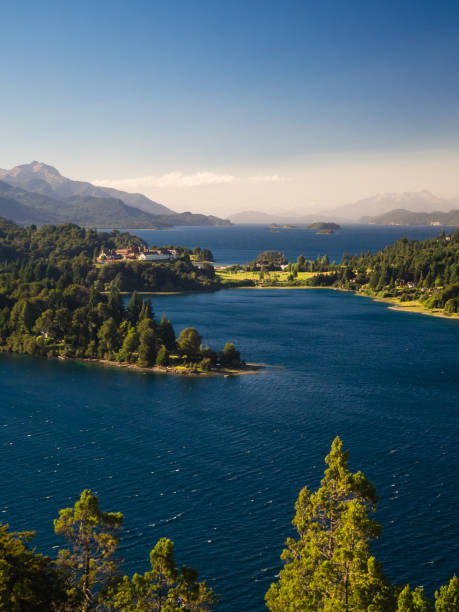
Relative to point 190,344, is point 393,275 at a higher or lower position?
higher

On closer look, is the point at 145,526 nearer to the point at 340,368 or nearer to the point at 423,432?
the point at 423,432

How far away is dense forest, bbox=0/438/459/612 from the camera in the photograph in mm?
15906

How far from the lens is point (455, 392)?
56.1 m

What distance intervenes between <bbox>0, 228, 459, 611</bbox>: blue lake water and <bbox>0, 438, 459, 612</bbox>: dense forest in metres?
7.94

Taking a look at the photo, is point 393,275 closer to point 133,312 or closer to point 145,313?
point 133,312

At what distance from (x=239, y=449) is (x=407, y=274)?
394 feet

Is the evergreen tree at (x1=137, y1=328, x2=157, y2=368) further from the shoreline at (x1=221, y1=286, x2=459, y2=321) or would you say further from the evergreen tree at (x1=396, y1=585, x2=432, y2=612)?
the shoreline at (x1=221, y1=286, x2=459, y2=321)

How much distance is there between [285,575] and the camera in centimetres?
1859

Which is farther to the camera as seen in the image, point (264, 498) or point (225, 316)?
point (225, 316)

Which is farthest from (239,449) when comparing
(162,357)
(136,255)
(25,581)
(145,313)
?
(136,255)

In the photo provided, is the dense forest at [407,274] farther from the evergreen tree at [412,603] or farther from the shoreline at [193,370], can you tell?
the evergreen tree at [412,603]

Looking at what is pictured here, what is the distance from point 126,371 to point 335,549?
5153 centimetres

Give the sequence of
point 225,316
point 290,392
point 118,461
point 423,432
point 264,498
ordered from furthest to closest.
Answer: point 225,316, point 290,392, point 423,432, point 118,461, point 264,498

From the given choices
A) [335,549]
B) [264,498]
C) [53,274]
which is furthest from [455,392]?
[53,274]
